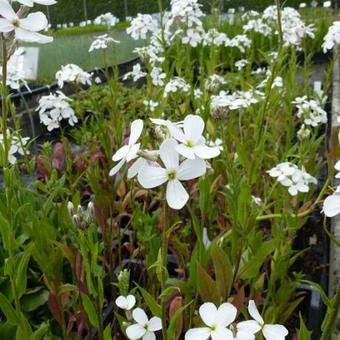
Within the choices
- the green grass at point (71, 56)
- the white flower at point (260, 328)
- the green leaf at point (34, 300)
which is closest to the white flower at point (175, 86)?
the green leaf at point (34, 300)

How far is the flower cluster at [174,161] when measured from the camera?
63 cm

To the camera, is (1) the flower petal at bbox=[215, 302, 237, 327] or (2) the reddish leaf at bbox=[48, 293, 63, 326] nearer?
(1) the flower petal at bbox=[215, 302, 237, 327]

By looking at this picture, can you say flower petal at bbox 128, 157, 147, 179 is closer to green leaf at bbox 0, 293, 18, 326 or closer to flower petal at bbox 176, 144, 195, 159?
flower petal at bbox 176, 144, 195, 159

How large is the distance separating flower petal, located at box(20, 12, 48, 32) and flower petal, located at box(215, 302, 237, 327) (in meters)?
0.47

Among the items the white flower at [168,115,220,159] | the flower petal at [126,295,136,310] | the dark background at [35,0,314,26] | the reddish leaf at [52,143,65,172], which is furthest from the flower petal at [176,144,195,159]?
the dark background at [35,0,314,26]

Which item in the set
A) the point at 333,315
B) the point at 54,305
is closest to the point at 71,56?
the point at 54,305

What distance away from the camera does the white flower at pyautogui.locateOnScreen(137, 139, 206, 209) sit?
0.63 metres

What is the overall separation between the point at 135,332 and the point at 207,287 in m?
0.16

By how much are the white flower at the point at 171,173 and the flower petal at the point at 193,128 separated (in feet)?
0.10

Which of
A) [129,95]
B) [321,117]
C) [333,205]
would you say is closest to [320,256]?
[321,117]

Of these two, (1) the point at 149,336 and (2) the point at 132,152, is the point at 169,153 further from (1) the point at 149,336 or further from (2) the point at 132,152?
(1) the point at 149,336


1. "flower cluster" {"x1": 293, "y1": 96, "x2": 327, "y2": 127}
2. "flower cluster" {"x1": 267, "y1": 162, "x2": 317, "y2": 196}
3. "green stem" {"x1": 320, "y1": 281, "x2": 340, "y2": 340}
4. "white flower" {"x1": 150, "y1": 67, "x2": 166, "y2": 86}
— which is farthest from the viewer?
"white flower" {"x1": 150, "y1": 67, "x2": 166, "y2": 86}

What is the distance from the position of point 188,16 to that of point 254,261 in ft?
5.14

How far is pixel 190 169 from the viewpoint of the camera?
642 millimetres
